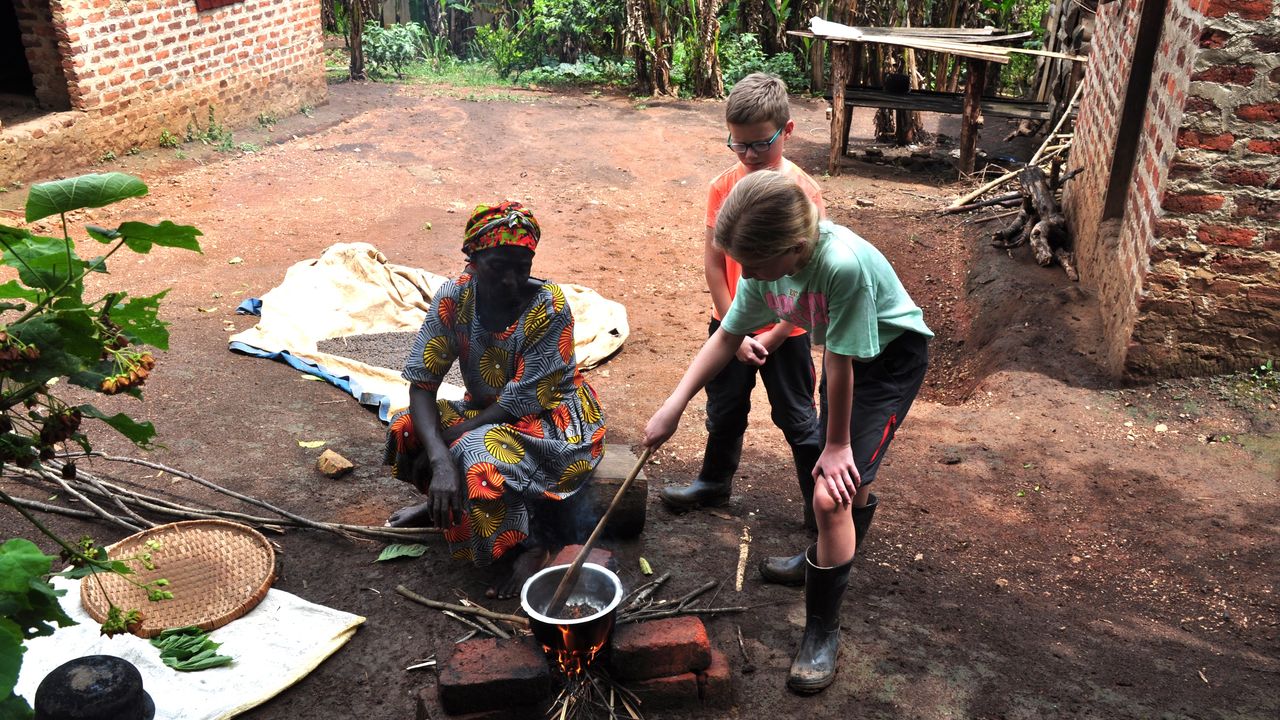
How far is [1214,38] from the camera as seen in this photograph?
167 inches

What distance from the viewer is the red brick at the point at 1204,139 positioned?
14.3 feet

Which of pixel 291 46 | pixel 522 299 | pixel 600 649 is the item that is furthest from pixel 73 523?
pixel 291 46

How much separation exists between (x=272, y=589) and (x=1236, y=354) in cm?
453

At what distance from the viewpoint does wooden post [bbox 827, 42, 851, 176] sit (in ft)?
33.1

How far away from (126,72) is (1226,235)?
29.6 feet

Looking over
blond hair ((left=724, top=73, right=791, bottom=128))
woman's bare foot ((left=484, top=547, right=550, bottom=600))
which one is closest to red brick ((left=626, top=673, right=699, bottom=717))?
woman's bare foot ((left=484, top=547, right=550, bottom=600))

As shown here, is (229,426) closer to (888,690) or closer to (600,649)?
(600,649)

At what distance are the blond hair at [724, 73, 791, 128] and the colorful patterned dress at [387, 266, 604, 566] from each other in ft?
Result: 2.99

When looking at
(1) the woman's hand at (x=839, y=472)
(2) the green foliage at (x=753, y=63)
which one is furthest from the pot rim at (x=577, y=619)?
(2) the green foliage at (x=753, y=63)

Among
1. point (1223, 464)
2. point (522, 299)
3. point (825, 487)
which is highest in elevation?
point (522, 299)

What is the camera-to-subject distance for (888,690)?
2869 millimetres

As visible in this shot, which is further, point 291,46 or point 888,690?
point 291,46

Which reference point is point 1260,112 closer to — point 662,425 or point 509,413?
point 662,425

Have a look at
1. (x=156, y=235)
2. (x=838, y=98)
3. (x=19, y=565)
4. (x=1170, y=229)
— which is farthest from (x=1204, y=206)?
(x=838, y=98)
